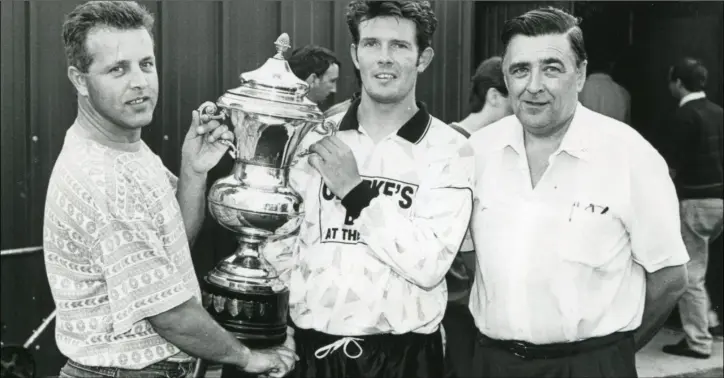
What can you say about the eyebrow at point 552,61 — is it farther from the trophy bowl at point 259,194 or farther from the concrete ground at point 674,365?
the concrete ground at point 674,365

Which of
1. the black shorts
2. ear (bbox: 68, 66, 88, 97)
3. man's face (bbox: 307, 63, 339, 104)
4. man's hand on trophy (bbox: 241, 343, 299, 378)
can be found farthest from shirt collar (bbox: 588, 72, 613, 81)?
ear (bbox: 68, 66, 88, 97)

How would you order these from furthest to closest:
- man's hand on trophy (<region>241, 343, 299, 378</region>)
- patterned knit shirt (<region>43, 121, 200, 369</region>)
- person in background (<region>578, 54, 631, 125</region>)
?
1. person in background (<region>578, 54, 631, 125</region>)
2. man's hand on trophy (<region>241, 343, 299, 378</region>)
3. patterned knit shirt (<region>43, 121, 200, 369</region>)

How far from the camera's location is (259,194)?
105 inches

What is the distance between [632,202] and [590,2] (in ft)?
15.3

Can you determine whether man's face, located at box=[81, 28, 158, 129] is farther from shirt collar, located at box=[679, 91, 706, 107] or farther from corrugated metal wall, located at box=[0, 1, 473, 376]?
shirt collar, located at box=[679, 91, 706, 107]

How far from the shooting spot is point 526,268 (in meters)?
2.73

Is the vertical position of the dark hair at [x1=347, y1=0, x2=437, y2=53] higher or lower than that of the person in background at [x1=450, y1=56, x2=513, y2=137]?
higher

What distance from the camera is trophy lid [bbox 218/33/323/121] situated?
2617 millimetres

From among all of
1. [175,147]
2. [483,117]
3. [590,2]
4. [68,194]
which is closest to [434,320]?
[68,194]

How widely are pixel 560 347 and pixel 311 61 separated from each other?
2559mm

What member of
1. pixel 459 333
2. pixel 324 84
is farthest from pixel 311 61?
pixel 459 333

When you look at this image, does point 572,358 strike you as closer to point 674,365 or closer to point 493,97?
point 493,97

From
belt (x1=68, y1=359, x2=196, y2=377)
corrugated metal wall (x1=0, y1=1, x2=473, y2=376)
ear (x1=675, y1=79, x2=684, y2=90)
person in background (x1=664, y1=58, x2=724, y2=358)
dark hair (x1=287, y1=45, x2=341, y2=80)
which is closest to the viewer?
belt (x1=68, y1=359, x2=196, y2=377)

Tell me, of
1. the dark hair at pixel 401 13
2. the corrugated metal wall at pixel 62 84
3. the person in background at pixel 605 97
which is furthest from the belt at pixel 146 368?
the person in background at pixel 605 97
